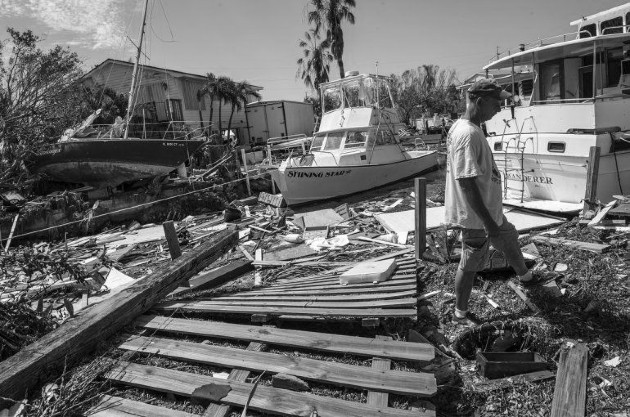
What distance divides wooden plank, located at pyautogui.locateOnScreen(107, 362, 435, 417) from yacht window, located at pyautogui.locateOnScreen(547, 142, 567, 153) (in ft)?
23.1

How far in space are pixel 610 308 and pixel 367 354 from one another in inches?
95.6

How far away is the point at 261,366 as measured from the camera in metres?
3.26

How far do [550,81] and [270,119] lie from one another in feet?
85.4

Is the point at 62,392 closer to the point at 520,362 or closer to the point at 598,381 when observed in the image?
the point at 520,362

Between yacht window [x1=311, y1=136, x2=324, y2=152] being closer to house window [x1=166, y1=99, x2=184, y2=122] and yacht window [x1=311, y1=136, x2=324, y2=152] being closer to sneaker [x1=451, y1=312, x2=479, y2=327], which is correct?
sneaker [x1=451, y1=312, x2=479, y2=327]

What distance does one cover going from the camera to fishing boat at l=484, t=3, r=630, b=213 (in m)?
7.77

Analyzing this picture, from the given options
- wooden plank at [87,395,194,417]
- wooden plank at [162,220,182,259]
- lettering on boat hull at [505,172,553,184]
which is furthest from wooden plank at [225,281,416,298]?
lettering on boat hull at [505,172,553,184]

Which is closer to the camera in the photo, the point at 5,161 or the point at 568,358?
the point at 568,358

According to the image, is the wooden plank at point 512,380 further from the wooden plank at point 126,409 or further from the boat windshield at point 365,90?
the boat windshield at point 365,90

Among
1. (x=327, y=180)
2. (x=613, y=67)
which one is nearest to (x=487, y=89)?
(x=613, y=67)

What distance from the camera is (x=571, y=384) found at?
3.08 meters

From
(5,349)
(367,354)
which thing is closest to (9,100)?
(5,349)

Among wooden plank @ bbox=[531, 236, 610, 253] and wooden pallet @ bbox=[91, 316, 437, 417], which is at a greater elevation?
wooden pallet @ bbox=[91, 316, 437, 417]

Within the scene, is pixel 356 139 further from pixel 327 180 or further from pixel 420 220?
pixel 420 220
